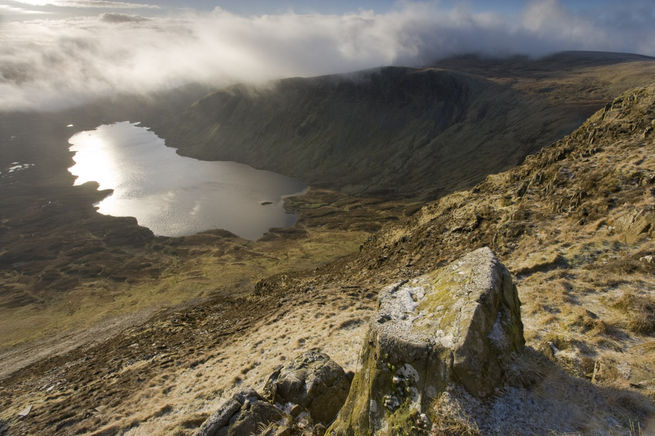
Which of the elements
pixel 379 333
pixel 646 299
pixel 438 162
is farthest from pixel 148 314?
pixel 438 162

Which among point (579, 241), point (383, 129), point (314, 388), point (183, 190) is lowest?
point (183, 190)

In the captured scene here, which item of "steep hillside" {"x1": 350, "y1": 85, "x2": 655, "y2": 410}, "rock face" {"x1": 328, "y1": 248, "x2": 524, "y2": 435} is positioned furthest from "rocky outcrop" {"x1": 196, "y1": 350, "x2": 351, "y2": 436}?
"steep hillside" {"x1": 350, "y1": 85, "x2": 655, "y2": 410}

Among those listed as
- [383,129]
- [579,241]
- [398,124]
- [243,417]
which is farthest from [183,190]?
[579,241]

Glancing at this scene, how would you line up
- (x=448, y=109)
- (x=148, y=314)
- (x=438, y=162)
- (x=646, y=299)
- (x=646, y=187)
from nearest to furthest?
(x=646, y=299) < (x=646, y=187) < (x=148, y=314) < (x=438, y=162) < (x=448, y=109)

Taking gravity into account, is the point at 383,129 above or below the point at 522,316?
above

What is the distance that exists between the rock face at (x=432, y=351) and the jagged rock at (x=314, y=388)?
1790 mm

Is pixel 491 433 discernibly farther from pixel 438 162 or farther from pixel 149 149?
pixel 149 149

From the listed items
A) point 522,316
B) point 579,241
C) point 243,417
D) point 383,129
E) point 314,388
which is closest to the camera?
point 243,417

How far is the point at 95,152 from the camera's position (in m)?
159

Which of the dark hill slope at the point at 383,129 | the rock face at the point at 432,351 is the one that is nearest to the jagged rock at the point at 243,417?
the rock face at the point at 432,351

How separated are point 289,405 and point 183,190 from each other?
103 metres

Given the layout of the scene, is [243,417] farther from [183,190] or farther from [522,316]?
[183,190]

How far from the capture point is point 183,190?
100m

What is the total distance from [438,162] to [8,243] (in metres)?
113
